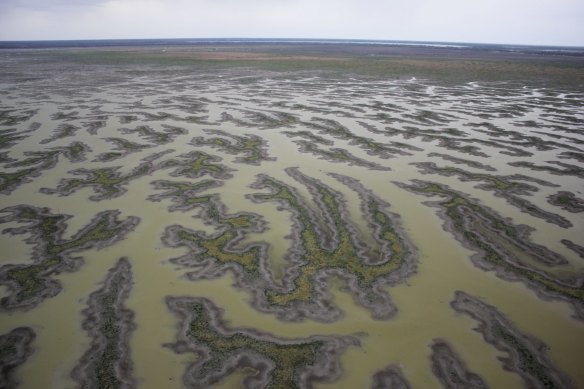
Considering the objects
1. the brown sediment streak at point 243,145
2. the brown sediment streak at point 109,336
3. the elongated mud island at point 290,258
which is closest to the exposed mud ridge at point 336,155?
the elongated mud island at point 290,258

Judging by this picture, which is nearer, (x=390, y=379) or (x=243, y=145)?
(x=390, y=379)

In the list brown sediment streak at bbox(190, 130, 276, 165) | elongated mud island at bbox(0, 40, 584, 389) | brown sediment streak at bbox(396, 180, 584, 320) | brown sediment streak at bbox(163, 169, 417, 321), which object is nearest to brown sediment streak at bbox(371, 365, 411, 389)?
elongated mud island at bbox(0, 40, 584, 389)

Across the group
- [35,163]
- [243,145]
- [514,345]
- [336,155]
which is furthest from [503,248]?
[35,163]

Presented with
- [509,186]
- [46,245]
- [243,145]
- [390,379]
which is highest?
[243,145]

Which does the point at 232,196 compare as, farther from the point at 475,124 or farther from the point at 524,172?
the point at 475,124

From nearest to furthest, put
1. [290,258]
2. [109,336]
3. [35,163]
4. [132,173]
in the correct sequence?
[109,336] < [290,258] < [132,173] < [35,163]

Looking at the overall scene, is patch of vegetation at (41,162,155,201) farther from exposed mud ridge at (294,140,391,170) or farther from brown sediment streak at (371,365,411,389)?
brown sediment streak at (371,365,411,389)

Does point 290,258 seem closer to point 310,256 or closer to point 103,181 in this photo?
point 310,256
